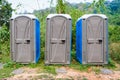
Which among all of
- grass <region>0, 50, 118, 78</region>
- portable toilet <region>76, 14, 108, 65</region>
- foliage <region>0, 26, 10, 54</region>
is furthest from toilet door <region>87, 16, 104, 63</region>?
foliage <region>0, 26, 10, 54</region>

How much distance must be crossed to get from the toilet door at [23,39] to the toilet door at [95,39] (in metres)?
2.02

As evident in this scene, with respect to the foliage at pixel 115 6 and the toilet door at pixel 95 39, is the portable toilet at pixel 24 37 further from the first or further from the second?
the foliage at pixel 115 6

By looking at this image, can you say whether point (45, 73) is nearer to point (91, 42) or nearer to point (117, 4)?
point (91, 42)

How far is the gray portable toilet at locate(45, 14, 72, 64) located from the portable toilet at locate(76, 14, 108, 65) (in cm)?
48

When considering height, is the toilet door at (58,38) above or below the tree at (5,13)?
below

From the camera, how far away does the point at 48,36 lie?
9.97m

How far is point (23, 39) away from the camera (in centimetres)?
1005

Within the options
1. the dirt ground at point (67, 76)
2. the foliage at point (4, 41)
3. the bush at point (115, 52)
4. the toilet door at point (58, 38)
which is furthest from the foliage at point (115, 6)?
the dirt ground at point (67, 76)

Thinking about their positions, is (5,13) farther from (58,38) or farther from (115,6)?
(58,38)

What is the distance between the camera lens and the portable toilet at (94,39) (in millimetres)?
9914

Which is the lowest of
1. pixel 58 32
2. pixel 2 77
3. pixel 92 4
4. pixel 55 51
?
pixel 2 77

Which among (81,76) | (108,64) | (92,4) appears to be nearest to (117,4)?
(92,4)

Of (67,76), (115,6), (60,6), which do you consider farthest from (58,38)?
(115,6)

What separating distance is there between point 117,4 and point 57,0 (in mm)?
15619
